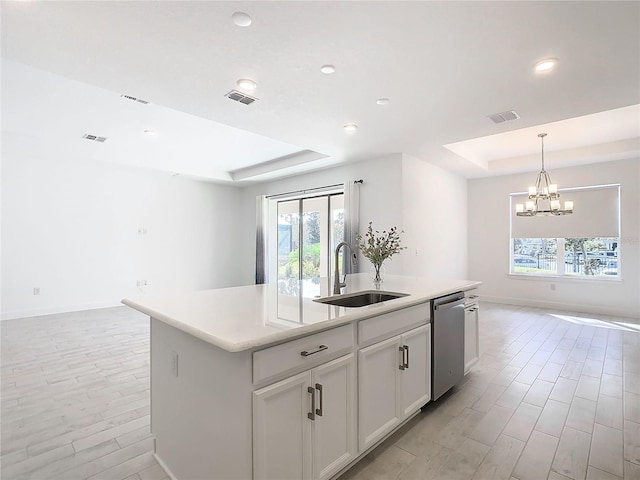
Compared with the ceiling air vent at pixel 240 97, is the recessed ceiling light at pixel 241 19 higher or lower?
higher

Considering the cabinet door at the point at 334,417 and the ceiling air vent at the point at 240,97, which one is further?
the ceiling air vent at the point at 240,97

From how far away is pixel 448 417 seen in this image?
237 centimetres

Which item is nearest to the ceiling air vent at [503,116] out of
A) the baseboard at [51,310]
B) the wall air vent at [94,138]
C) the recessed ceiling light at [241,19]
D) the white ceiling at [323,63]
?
the white ceiling at [323,63]

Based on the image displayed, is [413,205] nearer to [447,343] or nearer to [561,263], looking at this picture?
[447,343]

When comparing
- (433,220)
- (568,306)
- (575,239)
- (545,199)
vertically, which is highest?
(545,199)

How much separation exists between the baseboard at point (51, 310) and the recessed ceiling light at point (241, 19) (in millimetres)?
6155

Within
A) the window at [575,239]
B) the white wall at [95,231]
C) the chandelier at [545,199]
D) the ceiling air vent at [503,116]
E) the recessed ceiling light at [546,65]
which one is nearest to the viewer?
the recessed ceiling light at [546,65]

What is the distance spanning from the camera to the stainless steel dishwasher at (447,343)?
7.93 feet

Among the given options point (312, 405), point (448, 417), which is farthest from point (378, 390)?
point (448, 417)

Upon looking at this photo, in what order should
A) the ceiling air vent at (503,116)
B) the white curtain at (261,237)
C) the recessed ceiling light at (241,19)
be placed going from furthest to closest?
the white curtain at (261,237)
the ceiling air vent at (503,116)
the recessed ceiling light at (241,19)

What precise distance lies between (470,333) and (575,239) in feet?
16.1

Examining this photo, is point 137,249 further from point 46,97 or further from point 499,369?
point 499,369

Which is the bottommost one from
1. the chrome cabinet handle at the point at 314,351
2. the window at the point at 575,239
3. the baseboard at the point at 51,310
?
the baseboard at the point at 51,310

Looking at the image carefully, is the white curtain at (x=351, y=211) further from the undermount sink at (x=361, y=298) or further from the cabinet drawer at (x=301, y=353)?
the cabinet drawer at (x=301, y=353)
